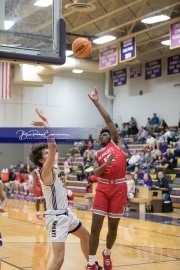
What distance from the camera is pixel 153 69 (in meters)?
25.0

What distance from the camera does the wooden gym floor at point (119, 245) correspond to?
272 inches

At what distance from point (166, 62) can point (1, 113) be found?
9622 millimetres

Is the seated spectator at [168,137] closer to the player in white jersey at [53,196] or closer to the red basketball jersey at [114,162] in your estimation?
the red basketball jersey at [114,162]

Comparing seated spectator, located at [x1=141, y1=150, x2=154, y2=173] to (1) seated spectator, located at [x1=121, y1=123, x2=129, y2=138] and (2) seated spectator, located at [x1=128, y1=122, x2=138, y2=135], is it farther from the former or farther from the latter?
(1) seated spectator, located at [x1=121, y1=123, x2=129, y2=138]

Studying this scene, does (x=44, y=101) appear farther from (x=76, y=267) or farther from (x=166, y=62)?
(x=76, y=267)

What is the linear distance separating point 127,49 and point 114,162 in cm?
1369

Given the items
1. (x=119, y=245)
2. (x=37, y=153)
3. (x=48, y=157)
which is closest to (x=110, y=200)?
(x=37, y=153)

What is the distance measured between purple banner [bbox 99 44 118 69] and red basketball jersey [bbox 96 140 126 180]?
13800 mm

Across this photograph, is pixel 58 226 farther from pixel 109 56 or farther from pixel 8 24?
pixel 109 56

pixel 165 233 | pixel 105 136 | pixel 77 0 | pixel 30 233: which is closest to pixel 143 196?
pixel 165 233

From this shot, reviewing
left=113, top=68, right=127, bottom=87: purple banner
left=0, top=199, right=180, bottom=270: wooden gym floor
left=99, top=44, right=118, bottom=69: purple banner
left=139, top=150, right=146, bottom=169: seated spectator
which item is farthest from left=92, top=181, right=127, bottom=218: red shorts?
left=113, top=68, right=127, bottom=87: purple banner

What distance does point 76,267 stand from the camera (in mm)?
6754

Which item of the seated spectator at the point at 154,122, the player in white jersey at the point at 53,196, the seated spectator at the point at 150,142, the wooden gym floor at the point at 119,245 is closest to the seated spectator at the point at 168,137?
the seated spectator at the point at 150,142

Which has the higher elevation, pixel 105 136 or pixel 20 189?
pixel 105 136
